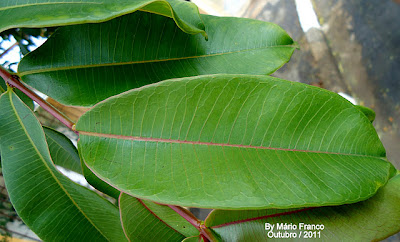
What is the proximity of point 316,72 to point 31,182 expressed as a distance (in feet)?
6.14

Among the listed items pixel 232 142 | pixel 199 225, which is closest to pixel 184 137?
pixel 232 142

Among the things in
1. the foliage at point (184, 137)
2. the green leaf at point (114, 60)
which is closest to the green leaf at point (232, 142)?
the foliage at point (184, 137)

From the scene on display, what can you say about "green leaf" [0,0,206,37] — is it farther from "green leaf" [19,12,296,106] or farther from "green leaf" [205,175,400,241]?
"green leaf" [205,175,400,241]

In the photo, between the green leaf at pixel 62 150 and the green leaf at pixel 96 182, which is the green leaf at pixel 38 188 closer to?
the green leaf at pixel 96 182

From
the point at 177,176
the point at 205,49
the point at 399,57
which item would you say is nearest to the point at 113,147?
the point at 177,176

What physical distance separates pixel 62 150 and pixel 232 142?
1.52 feet

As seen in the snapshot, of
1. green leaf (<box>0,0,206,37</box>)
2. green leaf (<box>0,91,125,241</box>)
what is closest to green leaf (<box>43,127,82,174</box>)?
green leaf (<box>0,91,125,241</box>)

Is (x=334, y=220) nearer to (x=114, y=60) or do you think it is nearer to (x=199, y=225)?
(x=199, y=225)

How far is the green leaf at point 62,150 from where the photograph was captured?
0.64 m

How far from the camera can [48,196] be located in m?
0.47

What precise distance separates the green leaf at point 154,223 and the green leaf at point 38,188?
60mm

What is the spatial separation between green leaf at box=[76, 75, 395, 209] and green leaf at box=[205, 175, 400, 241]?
5 cm

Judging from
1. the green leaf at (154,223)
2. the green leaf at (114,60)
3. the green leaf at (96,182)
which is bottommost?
the green leaf at (154,223)

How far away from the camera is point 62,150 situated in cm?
69
